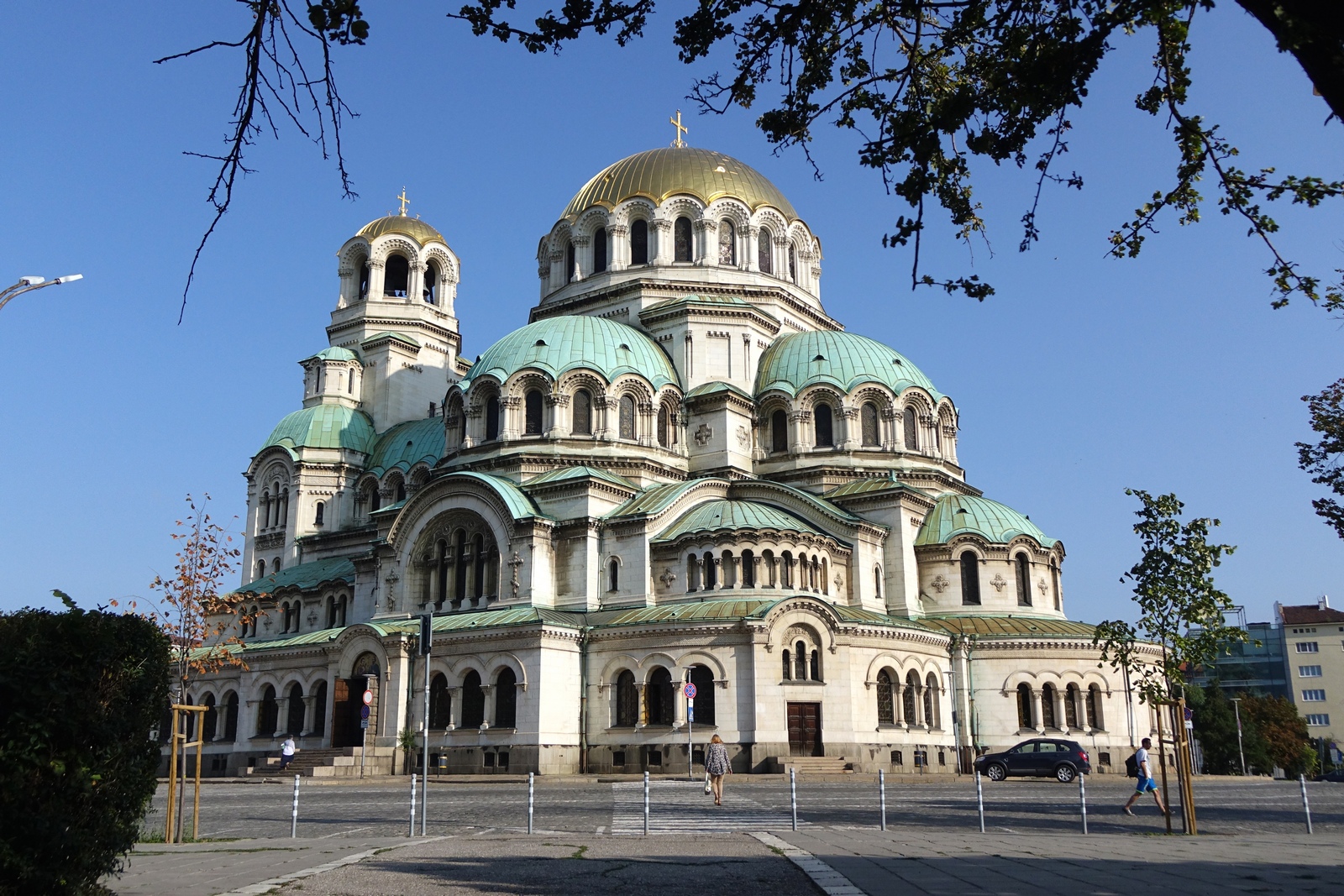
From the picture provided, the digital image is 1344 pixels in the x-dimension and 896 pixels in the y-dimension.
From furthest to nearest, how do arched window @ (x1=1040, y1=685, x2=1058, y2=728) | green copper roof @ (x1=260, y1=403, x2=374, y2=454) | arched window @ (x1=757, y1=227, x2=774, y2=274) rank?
green copper roof @ (x1=260, y1=403, x2=374, y2=454) → arched window @ (x1=757, y1=227, x2=774, y2=274) → arched window @ (x1=1040, y1=685, x2=1058, y2=728)

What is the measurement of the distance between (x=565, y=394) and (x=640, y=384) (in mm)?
3100

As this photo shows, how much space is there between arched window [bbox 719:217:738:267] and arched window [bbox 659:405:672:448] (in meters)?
9.04

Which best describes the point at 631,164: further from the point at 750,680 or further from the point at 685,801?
the point at 685,801

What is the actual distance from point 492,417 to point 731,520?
11.7 m

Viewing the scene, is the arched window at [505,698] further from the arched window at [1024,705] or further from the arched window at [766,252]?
the arched window at [766,252]

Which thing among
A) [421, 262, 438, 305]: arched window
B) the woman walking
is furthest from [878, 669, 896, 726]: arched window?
[421, 262, 438, 305]: arched window

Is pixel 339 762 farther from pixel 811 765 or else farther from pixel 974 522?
pixel 974 522

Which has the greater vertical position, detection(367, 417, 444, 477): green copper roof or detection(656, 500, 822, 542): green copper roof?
detection(367, 417, 444, 477): green copper roof

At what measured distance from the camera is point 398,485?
174 feet

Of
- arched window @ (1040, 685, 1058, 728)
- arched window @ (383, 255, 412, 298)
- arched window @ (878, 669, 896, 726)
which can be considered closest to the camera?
arched window @ (878, 669, 896, 726)

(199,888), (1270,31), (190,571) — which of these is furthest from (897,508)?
(1270,31)

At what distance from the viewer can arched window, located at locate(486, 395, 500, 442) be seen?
154ft

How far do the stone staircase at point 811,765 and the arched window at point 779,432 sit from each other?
14921 mm

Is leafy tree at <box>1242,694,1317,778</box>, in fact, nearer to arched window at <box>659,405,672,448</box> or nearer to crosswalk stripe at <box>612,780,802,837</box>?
arched window at <box>659,405,672,448</box>
